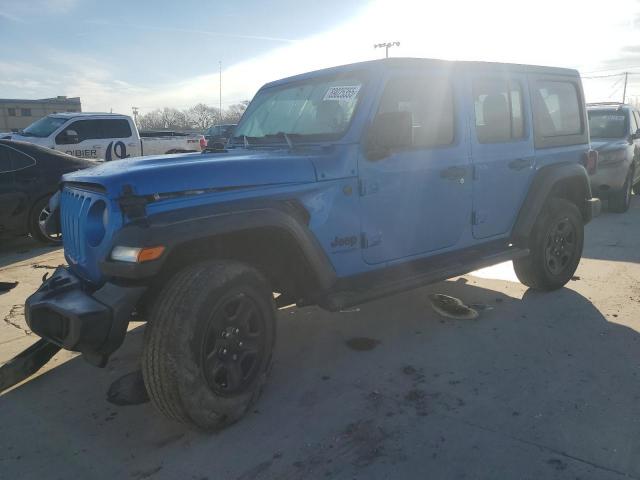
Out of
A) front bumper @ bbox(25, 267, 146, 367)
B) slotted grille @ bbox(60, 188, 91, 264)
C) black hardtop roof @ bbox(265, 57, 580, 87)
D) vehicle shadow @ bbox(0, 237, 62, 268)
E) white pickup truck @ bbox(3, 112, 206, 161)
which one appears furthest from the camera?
white pickup truck @ bbox(3, 112, 206, 161)

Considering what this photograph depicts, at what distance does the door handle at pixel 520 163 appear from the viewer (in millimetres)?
4359

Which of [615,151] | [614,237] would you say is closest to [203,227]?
[614,237]

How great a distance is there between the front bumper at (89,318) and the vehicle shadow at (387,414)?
56 cm

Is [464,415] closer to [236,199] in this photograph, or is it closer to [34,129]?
[236,199]

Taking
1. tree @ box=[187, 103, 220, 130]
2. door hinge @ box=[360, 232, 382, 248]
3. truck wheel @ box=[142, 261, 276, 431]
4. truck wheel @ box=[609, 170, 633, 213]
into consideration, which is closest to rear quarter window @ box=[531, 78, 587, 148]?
door hinge @ box=[360, 232, 382, 248]

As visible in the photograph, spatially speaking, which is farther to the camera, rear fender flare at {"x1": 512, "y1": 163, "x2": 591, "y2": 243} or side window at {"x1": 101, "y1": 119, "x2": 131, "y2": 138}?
side window at {"x1": 101, "y1": 119, "x2": 131, "y2": 138}

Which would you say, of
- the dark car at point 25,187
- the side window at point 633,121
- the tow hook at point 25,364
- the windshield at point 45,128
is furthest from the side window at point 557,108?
the windshield at point 45,128

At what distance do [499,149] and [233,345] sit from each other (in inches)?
110

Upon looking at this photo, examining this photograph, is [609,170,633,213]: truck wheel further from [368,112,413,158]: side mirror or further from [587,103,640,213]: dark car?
[368,112,413,158]: side mirror

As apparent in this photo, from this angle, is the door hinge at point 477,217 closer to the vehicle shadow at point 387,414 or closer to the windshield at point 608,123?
the vehicle shadow at point 387,414

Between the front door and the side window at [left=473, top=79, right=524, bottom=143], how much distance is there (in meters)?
0.27

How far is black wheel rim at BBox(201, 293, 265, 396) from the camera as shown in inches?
107

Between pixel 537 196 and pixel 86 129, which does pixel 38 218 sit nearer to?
pixel 86 129

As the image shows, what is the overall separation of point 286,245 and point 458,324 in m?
1.93
